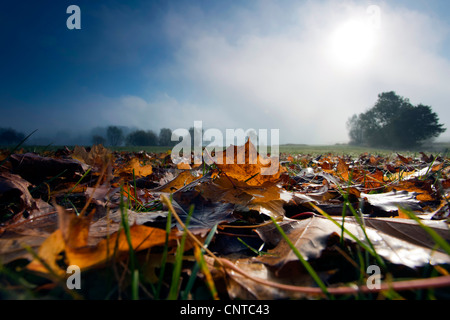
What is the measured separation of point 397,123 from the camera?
40.2m

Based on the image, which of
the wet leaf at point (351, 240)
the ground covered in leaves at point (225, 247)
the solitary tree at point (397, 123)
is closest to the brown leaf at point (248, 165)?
the ground covered in leaves at point (225, 247)

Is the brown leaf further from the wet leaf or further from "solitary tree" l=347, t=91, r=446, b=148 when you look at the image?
"solitary tree" l=347, t=91, r=446, b=148

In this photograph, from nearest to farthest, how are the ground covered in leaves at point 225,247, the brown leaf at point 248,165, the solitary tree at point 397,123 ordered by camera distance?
1. the ground covered in leaves at point 225,247
2. the brown leaf at point 248,165
3. the solitary tree at point 397,123

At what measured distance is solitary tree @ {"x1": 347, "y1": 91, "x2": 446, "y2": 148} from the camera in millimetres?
38781

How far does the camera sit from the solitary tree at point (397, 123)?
38781 mm

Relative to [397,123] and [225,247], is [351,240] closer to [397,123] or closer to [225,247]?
[225,247]

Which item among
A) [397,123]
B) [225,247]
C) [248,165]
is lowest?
[225,247]

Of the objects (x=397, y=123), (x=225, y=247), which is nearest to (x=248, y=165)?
(x=225, y=247)

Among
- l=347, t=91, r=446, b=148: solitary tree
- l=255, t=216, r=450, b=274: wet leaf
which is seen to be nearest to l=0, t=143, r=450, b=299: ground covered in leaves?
l=255, t=216, r=450, b=274: wet leaf

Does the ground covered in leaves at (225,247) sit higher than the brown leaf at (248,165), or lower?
lower

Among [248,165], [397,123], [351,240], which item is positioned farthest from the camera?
[397,123]

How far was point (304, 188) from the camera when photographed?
1.40 meters

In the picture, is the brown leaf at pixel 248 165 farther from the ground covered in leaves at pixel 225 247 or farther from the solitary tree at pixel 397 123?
the solitary tree at pixel 397 123
